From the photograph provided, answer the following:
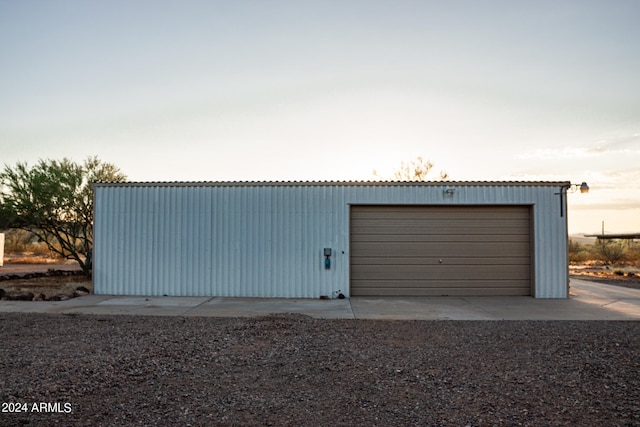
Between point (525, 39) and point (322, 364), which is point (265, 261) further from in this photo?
point (525, 39)

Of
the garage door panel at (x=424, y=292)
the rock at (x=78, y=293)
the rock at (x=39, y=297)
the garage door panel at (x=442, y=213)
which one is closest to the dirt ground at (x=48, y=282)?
the rock at (x=78, y=293)

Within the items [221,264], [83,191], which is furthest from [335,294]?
[83,191]

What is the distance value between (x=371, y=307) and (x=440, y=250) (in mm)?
3202

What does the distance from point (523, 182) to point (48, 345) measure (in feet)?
37.4

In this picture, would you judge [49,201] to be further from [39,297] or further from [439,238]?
[439,238]

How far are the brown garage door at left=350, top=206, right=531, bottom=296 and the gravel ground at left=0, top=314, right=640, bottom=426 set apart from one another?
4682 millimetres

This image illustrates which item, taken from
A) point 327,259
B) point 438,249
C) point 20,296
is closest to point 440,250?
point 438,249

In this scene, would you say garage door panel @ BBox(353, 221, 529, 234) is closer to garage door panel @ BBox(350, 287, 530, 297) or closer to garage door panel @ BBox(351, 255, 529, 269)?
garage door panel @ BBox(351, 255, 529, 269)

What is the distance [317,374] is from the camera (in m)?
5.75

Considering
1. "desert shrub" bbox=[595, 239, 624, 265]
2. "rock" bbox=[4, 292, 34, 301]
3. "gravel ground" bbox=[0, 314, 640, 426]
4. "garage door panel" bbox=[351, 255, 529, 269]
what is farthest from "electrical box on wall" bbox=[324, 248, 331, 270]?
"desert shrub" bbox=[595, 239, 624, 265]

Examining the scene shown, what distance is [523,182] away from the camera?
13430mm

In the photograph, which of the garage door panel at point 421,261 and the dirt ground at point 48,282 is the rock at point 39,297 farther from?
the garage door panel at point 421,261

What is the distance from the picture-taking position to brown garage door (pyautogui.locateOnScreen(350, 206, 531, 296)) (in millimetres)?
13523

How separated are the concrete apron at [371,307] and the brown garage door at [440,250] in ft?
1.77
